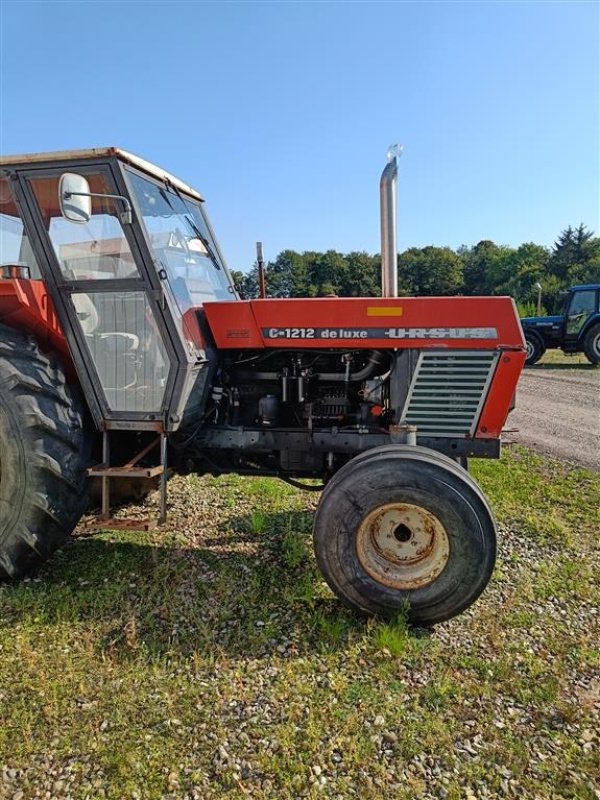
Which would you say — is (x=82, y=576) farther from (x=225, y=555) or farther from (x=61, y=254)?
(x=61, y=254)

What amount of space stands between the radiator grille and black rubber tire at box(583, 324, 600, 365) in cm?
1346

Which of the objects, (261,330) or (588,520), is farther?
(588,520)

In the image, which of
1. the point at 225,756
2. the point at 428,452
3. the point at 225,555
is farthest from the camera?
the point at 225,555

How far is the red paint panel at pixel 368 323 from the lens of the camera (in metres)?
Answer: 3.26

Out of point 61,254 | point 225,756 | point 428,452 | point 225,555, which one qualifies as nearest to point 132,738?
point 225,756

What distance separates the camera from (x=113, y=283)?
329 centimetres

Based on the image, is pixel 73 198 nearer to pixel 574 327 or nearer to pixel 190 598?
pixel 190 598

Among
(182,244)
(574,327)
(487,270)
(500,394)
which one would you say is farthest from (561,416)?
(487,270)

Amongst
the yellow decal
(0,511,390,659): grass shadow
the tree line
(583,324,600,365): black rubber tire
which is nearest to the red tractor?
the yellow decal

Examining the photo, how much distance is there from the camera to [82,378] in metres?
3.38

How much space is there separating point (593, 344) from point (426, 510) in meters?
14.3

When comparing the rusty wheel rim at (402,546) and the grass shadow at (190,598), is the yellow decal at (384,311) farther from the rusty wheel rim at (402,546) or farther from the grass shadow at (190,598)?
the grass shadow at (190,598)

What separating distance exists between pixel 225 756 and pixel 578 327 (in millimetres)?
15635

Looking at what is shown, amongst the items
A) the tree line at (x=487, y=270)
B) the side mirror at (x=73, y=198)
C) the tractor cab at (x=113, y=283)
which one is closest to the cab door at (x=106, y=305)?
the tractor cab at (x=113, y=283)
